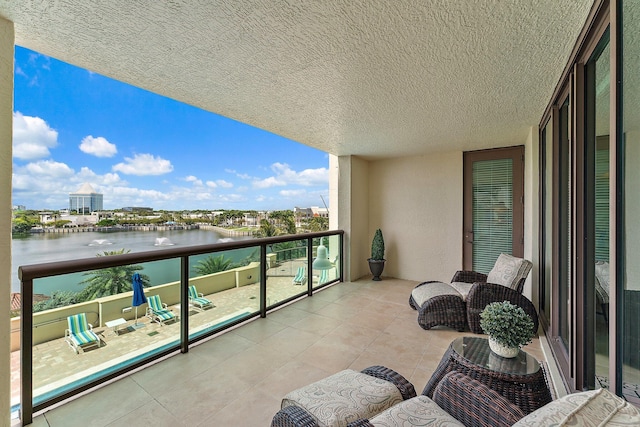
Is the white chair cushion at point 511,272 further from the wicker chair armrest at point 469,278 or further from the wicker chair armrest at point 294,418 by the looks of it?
the wicker chair armrest at point 294,418

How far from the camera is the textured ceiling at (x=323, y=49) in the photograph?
166 centimetres

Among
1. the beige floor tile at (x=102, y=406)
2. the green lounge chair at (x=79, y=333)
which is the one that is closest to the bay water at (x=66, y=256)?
the green lounge chair at (x=79, y=333)

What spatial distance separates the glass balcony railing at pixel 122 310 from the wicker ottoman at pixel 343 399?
1.94 metres

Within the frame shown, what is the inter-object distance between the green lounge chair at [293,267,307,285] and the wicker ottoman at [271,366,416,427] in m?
3.14

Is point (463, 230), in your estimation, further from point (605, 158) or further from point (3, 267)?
point (3, 267)

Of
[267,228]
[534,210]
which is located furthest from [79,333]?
[267,228]

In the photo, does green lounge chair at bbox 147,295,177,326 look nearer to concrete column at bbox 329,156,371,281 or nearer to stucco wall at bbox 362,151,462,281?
concrete column at bbox 329,156,371,281

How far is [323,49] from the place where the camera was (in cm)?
208

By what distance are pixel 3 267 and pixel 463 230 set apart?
6.31 meters

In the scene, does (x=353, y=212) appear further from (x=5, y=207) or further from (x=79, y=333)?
(x=5, y=207)

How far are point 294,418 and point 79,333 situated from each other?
2.12 meters

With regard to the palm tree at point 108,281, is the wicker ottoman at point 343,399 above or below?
below

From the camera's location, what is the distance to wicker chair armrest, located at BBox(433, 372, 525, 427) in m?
1.23

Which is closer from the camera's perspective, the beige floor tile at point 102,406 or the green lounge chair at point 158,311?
the beige floor tile at point 102,406
